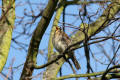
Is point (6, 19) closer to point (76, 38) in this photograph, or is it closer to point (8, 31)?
point (8, 31)

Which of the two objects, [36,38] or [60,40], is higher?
[60,40]

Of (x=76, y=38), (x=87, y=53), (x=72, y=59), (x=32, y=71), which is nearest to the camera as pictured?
(x=32, y=71)

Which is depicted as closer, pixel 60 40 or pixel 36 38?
pixel 36 38

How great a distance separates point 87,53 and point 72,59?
1709mm

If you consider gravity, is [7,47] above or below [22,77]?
above

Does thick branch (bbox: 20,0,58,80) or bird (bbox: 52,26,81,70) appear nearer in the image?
thick branch (bbox: 20,0,58,80)

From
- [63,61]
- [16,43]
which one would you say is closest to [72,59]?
[63,61]

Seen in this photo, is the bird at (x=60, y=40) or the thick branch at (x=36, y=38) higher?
the bird at (x=60, y=40)

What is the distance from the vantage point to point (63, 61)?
574cm

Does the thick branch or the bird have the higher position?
the bird

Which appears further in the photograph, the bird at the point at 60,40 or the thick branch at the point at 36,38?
the bird at the point at 60,40

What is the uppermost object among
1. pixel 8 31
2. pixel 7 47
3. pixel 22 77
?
pixel 8 31

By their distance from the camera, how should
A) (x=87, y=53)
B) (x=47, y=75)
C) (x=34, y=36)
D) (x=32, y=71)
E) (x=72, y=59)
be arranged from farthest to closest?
(x=72, y=59) < (x=47, y=75) < (x=87, y=53) < (x=32, y=71) < (x=34, y=36)

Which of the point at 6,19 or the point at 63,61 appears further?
the point at 63,61
